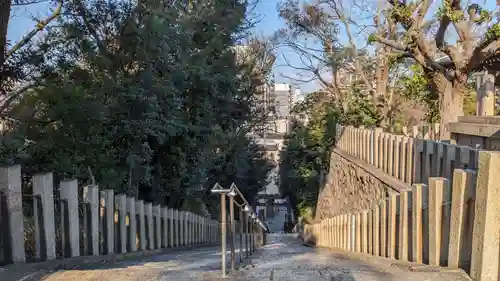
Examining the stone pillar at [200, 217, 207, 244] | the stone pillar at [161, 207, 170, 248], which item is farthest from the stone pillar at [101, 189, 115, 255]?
the stone pillar at [200, 217, 207, 244]

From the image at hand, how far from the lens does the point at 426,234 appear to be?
3.97m

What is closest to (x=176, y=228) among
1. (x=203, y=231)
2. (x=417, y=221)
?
(x=203, y=231)

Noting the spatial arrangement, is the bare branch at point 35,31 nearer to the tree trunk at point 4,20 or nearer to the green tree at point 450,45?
the tree trunk at point 4,20

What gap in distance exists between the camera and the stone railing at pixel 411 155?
4500 mm

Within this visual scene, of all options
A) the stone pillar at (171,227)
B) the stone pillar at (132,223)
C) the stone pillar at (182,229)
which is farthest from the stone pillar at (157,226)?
the stone pillar at (182,229)

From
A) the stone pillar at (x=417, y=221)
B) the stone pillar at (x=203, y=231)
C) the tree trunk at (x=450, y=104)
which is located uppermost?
the tree trunk at (x=450, y=104)

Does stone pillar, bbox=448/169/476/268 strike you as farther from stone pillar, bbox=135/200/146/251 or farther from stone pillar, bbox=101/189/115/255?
stone pillar, bbox=135/200/146/251

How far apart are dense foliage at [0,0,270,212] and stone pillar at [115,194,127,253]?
0.83 metres

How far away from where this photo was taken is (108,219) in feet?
17.3

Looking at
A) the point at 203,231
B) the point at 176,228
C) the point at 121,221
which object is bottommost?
the point at 203,231

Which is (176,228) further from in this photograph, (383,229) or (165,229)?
(383,229)

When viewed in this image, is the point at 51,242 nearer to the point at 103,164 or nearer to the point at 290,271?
the point at 290,271

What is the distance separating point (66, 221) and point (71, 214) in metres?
0.07

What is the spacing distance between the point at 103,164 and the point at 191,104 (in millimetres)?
3465
